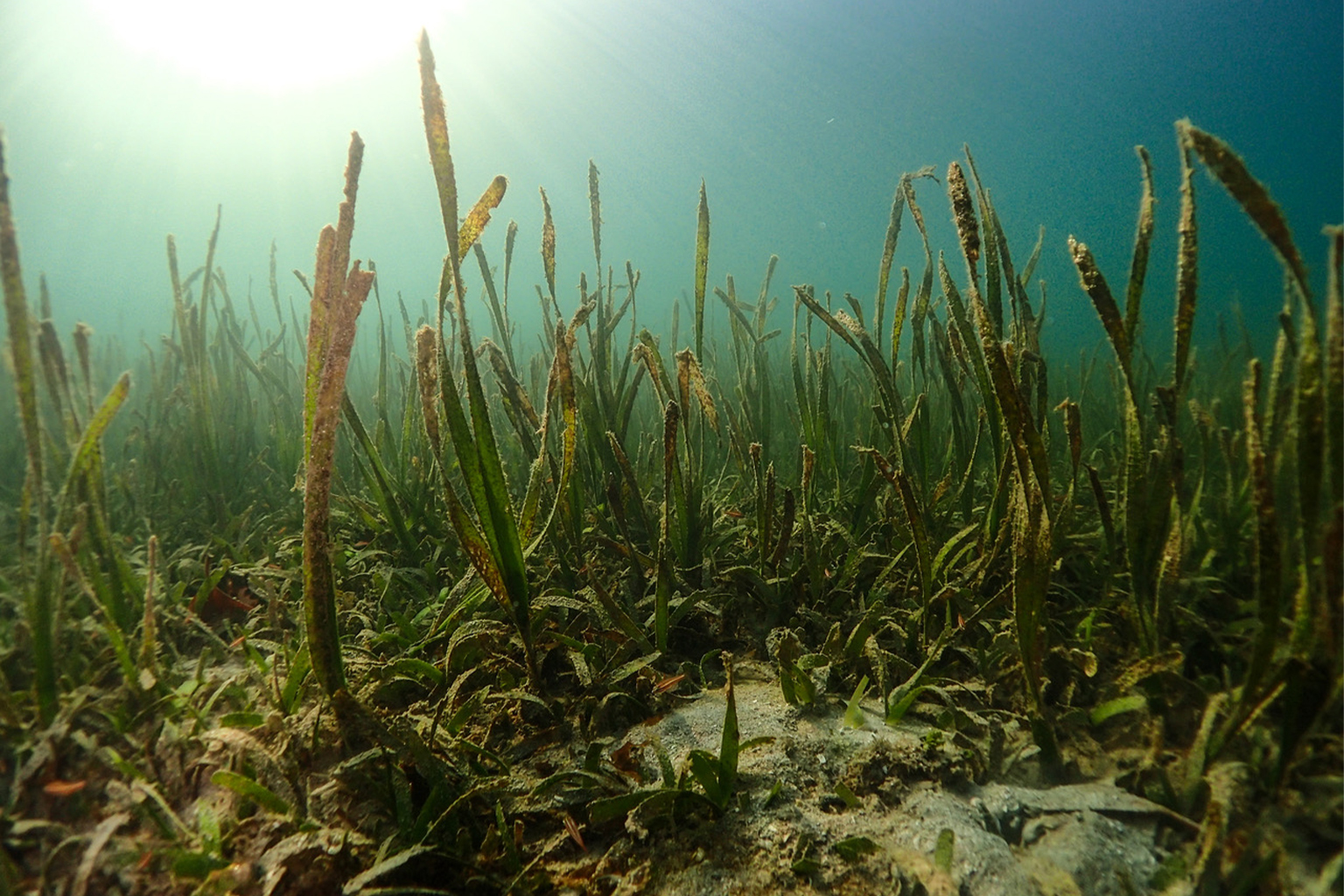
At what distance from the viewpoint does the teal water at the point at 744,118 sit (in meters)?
32.8

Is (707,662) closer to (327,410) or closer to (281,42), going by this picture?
(327,410)

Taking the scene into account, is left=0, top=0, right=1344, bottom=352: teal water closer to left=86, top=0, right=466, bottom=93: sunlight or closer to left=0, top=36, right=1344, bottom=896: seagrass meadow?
left=86, top=0, right=466, bottom=93: sunlight

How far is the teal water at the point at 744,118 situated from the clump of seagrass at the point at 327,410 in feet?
97.6

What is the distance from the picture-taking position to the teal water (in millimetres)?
32844

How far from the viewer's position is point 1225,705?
68cm

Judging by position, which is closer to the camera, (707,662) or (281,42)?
(707,662)

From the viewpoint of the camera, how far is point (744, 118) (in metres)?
47.5

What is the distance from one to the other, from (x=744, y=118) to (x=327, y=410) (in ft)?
180

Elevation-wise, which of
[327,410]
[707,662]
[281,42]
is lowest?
[707,662]

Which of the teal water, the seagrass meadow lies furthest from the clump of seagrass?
the teal water

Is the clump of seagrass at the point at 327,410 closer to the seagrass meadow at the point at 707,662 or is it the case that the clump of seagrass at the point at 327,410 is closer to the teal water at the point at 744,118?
the seagrass meadow at the point at 707,662

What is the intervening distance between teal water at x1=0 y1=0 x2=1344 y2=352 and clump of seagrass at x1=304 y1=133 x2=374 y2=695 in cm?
2974

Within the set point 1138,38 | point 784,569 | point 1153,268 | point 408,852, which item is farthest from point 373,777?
point 1138,38

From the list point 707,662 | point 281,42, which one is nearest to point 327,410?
point 707,662
